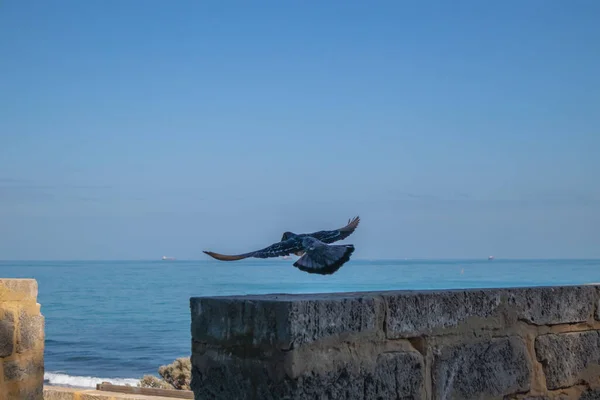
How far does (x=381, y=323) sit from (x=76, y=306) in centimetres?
4871

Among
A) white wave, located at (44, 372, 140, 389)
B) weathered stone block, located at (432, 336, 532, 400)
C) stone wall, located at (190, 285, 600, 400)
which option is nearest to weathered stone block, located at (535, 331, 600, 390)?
stone wall, located at (190, 285, 600, 400)

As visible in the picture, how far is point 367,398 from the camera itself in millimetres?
2230

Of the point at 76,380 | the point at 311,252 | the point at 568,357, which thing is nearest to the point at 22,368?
the point at 311,252

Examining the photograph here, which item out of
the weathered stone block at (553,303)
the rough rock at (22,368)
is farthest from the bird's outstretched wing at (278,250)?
the rough rock at (22,368)

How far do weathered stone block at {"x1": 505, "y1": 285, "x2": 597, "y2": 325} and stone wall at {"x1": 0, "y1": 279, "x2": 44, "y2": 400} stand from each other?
3481 millimetres

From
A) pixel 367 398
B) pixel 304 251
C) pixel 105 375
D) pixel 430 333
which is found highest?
pixel 304 251

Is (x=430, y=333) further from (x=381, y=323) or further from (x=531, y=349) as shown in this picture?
(x=531, y=349)

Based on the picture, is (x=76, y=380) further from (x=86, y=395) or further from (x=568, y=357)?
(x=568, y=357)

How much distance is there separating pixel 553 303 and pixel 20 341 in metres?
3.63

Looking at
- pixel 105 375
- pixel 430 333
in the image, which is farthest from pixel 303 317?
pixel 105 375

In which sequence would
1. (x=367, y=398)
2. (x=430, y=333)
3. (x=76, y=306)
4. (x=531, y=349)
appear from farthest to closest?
(x=76, y=306) → (x=531, y=349) → (x=430, y=333) → (x=367, y=398)

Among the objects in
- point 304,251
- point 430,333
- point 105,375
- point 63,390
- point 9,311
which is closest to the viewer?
point 430,333

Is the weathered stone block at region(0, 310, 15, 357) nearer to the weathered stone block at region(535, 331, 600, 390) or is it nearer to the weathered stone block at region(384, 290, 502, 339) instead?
the weathered stone block at region(384, 290, 502, 339)

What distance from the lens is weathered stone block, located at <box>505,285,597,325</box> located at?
2762 mm
